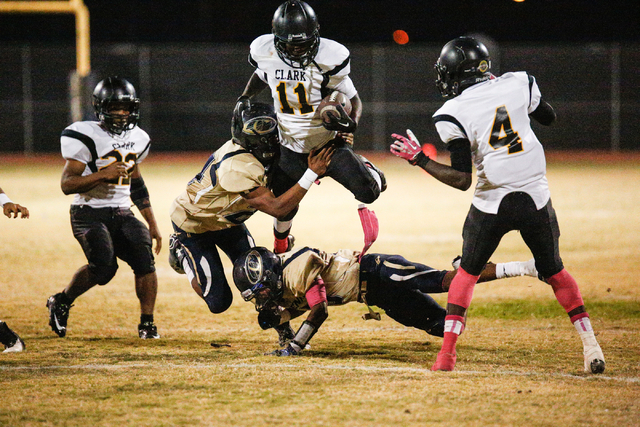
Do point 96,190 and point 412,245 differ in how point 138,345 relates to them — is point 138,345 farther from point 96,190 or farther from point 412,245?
point 412,245

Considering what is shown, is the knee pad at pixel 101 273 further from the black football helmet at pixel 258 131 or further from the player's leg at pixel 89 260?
the black football helmet at pixel 258 131

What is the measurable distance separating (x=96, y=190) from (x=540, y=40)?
77.9 feet

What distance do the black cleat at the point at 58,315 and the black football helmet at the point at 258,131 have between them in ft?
5.82

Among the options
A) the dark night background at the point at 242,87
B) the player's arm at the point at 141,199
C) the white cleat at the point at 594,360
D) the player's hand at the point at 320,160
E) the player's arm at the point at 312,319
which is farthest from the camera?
the dark night background at the point at 242,87

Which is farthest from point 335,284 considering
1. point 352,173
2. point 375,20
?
point 375,20

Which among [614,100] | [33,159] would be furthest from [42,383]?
[614,100]

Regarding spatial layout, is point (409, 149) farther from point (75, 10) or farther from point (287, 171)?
point (75, 10)

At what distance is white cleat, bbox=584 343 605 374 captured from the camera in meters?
4.34

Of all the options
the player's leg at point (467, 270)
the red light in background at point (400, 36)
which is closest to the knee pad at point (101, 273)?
the player's leg at point (467, 270)

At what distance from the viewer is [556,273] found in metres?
4.53

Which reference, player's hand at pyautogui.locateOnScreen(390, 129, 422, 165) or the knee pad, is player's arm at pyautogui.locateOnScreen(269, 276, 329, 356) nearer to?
player's hand at pyautogui.locateOnScreen(390, 129, 422, 165)

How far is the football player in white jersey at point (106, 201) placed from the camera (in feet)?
18.5

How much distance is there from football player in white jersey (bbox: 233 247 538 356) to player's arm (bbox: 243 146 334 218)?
0.91 feet

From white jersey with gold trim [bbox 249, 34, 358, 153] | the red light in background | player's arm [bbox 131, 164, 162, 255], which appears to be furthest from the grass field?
the red light in background
